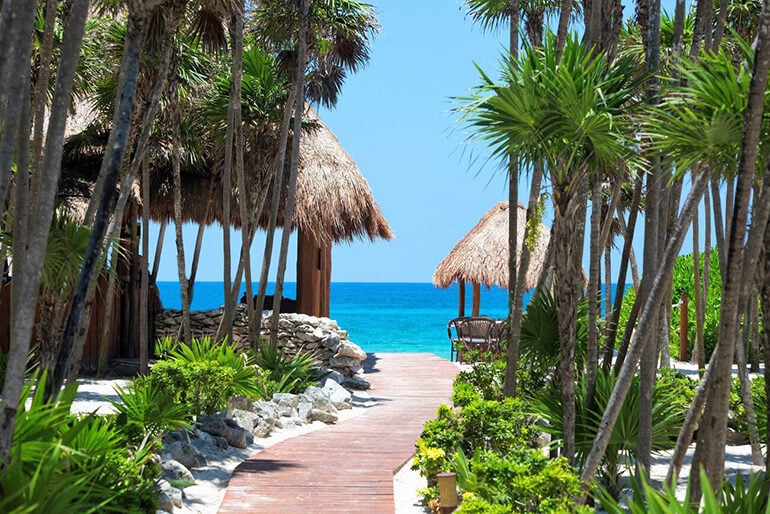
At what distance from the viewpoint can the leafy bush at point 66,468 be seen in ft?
13.0

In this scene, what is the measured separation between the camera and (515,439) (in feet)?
23.6

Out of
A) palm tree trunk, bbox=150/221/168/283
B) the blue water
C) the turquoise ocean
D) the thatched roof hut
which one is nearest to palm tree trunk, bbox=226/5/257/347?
palm tree trunk, bbox=150/221/168/283

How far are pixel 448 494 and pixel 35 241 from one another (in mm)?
3307

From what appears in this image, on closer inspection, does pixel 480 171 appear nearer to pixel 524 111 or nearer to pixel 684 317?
pixel 524 111

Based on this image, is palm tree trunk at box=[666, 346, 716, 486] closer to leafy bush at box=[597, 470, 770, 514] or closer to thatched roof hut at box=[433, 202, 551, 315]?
leafy bush at box=[597, 470, 770, 514]

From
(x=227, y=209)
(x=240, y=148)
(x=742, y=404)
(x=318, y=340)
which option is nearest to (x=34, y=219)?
(x=742, y=404)

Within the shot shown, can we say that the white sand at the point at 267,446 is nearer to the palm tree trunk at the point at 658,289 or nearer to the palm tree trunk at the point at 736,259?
the palm tree trunk at the point at 658,289

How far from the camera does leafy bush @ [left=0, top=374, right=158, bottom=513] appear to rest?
397 cm

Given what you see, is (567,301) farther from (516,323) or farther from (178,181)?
(178,181)

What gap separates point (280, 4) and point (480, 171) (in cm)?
826

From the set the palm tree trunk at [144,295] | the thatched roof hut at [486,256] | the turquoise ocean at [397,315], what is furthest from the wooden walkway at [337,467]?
the turquoise ocean at [397,315]

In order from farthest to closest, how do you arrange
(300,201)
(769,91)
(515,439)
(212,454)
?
1. (300,201)
2. (212,454)
3. (515,439)
4. (769,91)

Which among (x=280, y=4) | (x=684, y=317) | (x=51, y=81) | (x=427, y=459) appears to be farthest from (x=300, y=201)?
(x=427, y=459)

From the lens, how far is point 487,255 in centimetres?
2055
